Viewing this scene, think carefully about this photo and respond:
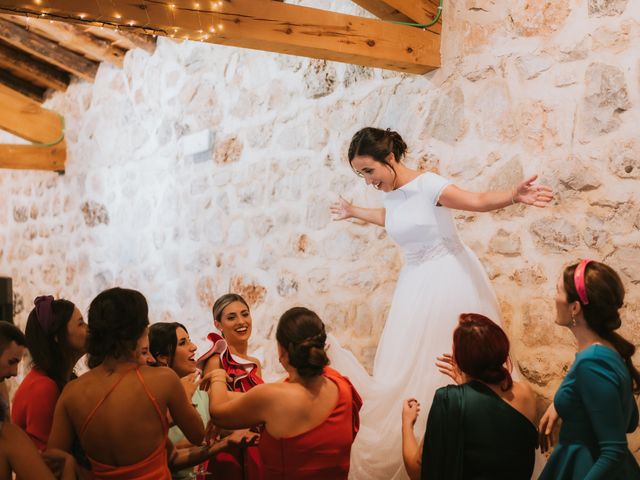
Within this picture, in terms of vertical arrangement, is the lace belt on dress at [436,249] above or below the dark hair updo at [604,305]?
above

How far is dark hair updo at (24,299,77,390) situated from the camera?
2.50 m

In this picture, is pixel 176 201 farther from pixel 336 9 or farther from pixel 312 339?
pixel 312 339

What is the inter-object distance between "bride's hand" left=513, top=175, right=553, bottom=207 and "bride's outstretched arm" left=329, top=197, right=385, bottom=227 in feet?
2.90

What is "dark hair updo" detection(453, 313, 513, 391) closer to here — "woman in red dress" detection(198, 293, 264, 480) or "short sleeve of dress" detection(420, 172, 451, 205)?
"woman in red dress" detection(198, 293, 264, 480)

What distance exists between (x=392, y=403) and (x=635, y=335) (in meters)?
A: 0.99

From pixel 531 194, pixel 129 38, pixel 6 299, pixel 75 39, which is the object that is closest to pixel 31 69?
pixel 75 39

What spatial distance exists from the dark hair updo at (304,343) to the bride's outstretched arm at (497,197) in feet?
3.20

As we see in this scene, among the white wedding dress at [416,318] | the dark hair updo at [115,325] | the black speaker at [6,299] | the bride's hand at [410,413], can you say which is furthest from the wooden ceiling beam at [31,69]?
the bride's hand at [410,413]

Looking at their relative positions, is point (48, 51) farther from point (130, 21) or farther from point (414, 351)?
point (414, 351)

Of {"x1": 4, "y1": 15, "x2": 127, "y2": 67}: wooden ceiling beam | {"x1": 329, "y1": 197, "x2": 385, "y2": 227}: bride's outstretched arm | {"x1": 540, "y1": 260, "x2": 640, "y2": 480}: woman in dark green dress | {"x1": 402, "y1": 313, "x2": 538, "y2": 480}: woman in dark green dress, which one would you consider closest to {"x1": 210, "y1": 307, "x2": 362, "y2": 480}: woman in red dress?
{"x1": 402, "y1": 313, "x2": 538, "y2": 480}: woman in dark green dress

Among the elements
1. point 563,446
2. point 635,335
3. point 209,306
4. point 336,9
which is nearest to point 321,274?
point 209,306

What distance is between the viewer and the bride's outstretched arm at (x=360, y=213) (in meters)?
3.54

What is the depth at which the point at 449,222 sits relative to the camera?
314 cm

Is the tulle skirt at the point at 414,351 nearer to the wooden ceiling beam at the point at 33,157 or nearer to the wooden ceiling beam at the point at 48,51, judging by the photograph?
the wooden ceiling beam at the point at 48,51
